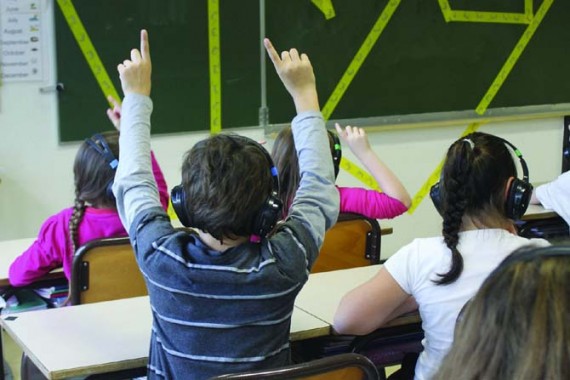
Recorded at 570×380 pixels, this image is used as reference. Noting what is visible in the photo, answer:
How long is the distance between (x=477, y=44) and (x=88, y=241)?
3.84 metres

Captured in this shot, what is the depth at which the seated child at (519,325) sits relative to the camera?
84cm

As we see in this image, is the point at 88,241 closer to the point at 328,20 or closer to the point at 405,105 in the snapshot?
the point at 328,20

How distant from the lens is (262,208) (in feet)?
6.10

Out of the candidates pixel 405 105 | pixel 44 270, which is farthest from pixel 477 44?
pixel 44 270

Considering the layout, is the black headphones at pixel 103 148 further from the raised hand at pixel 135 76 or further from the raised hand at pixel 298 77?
the raised hand at pixel 298 77

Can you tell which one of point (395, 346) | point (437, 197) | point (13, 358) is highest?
point (437, 197)

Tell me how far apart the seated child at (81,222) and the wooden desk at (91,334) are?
45 cm

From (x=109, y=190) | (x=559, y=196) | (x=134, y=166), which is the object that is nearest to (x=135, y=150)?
(x=134, y=166)

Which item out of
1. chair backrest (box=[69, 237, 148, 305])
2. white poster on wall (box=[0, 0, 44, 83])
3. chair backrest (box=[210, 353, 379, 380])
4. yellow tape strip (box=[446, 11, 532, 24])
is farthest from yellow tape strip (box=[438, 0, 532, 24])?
chair backrest (box=[210, 353, 379, 380])

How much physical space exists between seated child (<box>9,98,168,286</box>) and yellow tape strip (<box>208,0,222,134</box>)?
6.57 ft

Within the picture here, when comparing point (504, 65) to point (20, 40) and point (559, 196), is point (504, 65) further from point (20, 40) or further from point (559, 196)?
point (20, 40)

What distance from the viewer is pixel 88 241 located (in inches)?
108

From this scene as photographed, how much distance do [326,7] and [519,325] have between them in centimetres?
457

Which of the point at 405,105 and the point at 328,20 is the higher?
the point at 328,20
